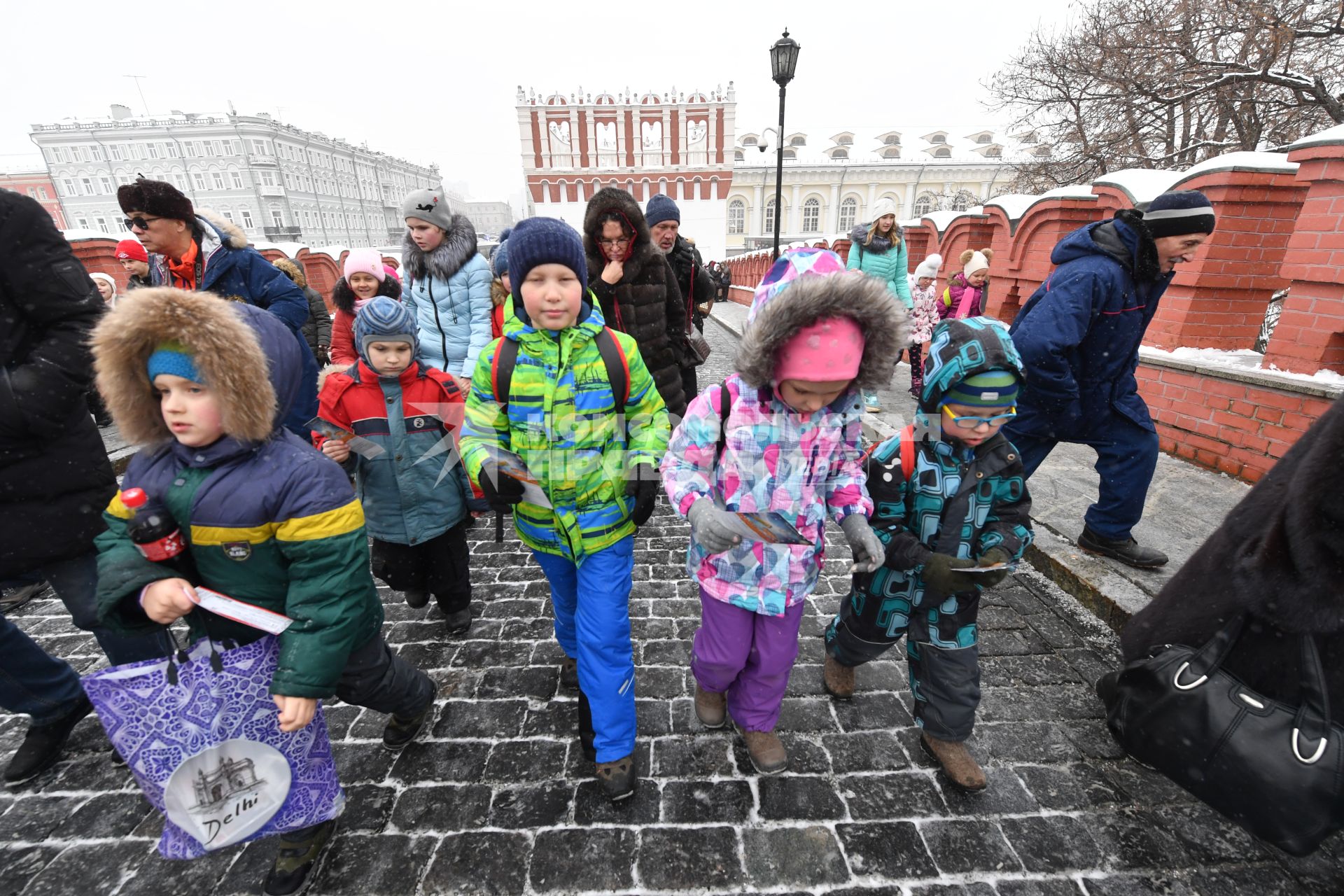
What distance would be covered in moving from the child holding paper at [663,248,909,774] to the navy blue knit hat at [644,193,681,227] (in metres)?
2.76

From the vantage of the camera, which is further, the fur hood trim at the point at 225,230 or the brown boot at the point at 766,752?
the fur hood trim at the point at 225,230

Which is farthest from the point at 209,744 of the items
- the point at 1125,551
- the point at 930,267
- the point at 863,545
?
the point at 930,267

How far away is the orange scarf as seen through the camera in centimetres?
322

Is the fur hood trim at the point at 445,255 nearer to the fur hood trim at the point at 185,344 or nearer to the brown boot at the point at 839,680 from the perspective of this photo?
the fur hood trim at the point at 185,344

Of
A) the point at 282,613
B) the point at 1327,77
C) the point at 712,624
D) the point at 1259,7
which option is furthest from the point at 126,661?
the point at 1327,77

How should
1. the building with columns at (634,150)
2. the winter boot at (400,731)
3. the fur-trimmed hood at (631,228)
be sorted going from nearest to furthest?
the winter boot at (400,731)
the fur-trimmed hood at (631,228)
the building with columns at (634,150)

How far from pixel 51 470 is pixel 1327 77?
18.0 meters

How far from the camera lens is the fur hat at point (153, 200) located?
2.93 m

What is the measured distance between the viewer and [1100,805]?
207 centimetres

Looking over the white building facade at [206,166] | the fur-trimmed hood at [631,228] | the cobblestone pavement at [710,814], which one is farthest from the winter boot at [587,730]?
the white building facade at [206,166]

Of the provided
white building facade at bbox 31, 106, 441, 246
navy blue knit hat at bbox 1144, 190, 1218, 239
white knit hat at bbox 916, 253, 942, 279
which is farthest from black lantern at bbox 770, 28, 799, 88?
white building facade at bbox 31, 106, 441, 246

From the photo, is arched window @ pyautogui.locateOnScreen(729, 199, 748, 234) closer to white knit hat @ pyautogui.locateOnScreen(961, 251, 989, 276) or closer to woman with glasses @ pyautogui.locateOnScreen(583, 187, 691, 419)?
white knit hat @ pyautogui.locateOnScreen(961, 251, 989, 276)

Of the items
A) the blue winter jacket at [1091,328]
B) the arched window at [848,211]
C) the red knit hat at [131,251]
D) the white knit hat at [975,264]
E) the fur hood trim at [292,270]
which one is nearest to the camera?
the blue winter jacket at [1091,328]

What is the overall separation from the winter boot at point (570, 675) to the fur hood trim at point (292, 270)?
4.83 m
